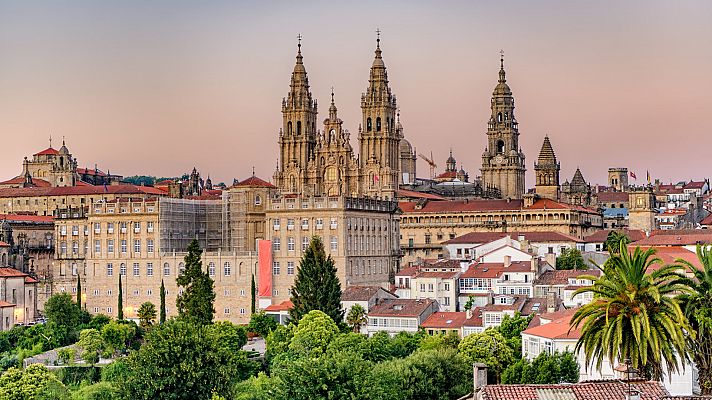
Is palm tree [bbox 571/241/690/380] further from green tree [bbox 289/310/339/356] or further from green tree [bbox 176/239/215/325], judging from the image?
green tree [bbox 176/239/215/325]

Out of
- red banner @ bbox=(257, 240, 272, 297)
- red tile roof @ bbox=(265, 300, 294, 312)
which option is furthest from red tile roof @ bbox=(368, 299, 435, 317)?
red banner @ bbox=(257, 240, 272, 297)

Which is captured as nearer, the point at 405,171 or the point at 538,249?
the point at 538,249

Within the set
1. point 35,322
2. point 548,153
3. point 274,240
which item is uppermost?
point 548,153

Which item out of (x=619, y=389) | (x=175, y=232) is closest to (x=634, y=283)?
(x=619, y=389)

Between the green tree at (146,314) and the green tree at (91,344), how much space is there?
8810 millimetres

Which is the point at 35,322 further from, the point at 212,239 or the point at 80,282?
the point at 212,239

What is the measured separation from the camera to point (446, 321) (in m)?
70.8

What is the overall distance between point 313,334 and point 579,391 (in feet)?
119

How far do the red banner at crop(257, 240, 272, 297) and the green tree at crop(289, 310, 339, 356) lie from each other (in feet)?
59.6

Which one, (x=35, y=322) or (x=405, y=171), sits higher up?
(x=405, y=171)

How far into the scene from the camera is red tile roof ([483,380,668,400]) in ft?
93.0

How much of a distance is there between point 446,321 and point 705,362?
1446 inches

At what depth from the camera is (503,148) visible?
5620 inches

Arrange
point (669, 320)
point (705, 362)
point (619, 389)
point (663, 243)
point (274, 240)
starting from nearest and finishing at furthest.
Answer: point (619, 389) → point (669, 320) → point (705, 362) → point (663, 243) → point (274, 240)
